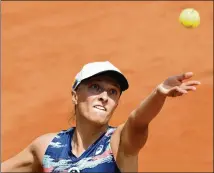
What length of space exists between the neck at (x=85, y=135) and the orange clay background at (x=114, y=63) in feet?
14.1

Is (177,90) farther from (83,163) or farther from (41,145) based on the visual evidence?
(41,145)

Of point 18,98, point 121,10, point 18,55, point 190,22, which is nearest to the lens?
point 190,22

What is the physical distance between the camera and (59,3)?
476 inches

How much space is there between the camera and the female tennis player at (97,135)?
386 centimetres

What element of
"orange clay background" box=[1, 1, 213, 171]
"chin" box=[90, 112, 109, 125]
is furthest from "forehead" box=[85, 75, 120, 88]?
"orange clay background" box=[1, 1, 213, 171]

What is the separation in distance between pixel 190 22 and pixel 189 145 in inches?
177

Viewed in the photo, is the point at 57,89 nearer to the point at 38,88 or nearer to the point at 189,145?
the point at 38,88

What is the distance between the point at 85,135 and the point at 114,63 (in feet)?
19.7

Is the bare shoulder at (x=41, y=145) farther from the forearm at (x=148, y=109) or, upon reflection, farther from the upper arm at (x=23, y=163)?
the forearm at (x=148, y=109)

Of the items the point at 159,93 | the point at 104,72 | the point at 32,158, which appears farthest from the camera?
the point at 32,158

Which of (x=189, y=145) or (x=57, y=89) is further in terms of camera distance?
(x=57, y=89)

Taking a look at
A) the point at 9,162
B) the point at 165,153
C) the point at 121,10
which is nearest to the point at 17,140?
the point at 165,153

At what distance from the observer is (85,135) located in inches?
165

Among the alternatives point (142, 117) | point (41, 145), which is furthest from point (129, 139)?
point (41, 145)
